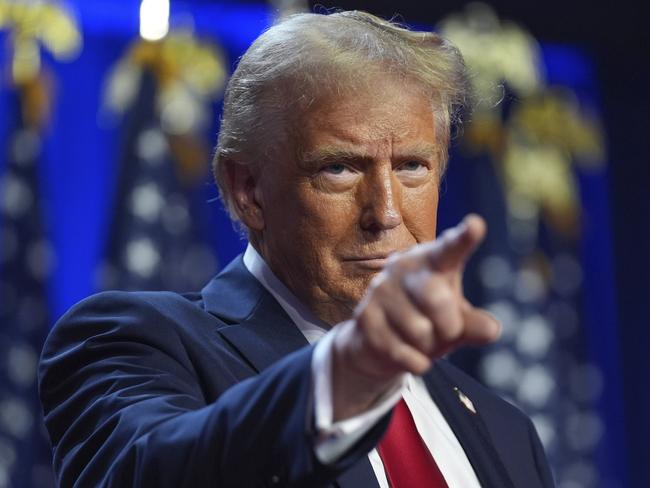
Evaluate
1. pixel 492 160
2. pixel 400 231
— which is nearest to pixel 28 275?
pixel 492 160

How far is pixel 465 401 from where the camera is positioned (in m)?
2.49

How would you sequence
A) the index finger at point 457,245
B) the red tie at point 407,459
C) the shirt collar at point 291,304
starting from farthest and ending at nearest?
the shirt collar at point 291,304 → the red tie at point 407,459 → the index finger at point 457,245

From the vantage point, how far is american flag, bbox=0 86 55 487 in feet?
17.0

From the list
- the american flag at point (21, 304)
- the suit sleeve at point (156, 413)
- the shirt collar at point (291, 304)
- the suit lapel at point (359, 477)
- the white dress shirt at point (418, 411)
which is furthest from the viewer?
the american flag at point (21, 304)

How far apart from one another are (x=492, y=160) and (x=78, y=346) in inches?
200

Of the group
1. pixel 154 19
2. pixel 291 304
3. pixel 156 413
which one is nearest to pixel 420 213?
pixel 291 304

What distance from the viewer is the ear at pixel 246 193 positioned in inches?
96.6

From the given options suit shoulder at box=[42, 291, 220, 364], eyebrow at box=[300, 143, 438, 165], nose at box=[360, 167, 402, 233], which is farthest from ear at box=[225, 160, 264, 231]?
suit shoulder at box=[42, 291, 220, 364]

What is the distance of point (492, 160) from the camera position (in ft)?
22.3

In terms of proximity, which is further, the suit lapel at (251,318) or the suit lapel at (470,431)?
the suit lapel at (470,431)

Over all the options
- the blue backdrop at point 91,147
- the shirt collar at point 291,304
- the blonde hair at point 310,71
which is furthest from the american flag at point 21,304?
the shirt collar at point 291,304

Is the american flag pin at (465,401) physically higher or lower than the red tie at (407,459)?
lower

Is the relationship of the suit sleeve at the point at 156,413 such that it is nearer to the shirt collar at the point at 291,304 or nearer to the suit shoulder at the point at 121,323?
the suit shoulder at the point at 121,323

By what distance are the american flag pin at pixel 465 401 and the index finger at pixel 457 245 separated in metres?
1.30
